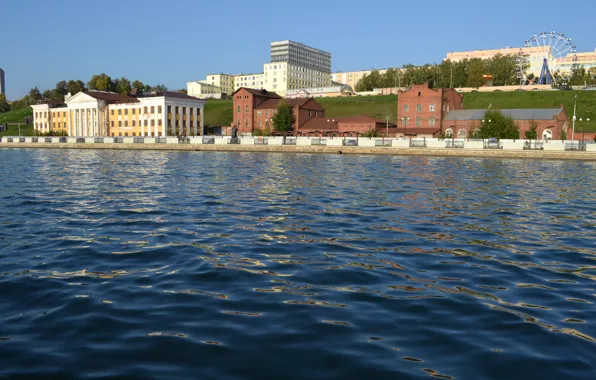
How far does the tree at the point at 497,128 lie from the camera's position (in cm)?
7331

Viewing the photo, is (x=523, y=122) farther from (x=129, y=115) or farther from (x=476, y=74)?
(x=129, y=115)

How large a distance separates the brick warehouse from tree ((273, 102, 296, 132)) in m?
20.6

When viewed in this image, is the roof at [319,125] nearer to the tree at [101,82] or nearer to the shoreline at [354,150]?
the shoreline at [354,150]

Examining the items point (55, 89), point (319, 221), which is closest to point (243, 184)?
point (319, 221)

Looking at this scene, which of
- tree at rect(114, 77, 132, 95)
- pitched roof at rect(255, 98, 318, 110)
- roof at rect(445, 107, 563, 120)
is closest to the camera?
→ roof at rect(445, 107, 563, 120)

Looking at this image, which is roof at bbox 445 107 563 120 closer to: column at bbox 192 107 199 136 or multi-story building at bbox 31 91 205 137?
column at bbox 192 107 199 136

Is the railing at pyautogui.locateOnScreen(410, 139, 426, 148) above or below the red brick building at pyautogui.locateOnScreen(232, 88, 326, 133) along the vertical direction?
below

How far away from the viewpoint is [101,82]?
17312 cm

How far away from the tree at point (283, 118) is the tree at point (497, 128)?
35.8 metres

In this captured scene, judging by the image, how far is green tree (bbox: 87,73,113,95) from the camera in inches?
6798

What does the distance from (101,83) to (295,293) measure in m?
182

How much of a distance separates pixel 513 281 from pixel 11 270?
914 centimetres

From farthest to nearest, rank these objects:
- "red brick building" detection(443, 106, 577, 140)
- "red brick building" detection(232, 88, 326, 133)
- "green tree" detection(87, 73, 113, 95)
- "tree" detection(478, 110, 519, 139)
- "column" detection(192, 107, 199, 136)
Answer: "green tree" detection(87, 73, 113, 95), "column" detection(192, 107, 199, 136), "red brick building" detection(232, 88, 326, 133), "red brick building" detection(443, 106, 577, 140), "tree" detection(478, 110, 519, 139)

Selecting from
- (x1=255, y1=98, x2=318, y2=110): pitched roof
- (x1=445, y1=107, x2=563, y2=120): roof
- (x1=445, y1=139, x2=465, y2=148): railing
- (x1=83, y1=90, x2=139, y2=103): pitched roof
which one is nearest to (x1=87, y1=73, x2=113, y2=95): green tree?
(x1=83, y1=90, x2=139, y2=103): pitched roof
